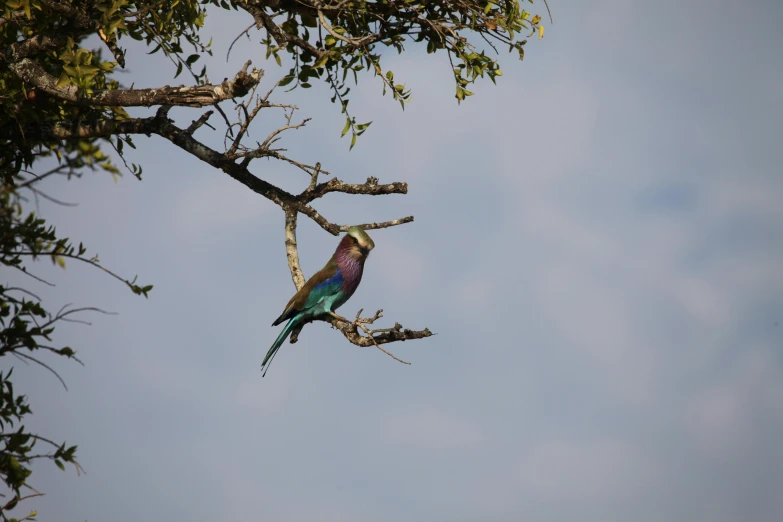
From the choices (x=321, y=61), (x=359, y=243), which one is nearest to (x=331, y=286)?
(x=359, y=243)

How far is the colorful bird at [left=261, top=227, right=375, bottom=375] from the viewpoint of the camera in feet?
22.9

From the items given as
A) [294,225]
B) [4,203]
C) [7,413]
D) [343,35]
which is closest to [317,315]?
[294,225]

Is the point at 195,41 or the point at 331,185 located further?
the point at 195,41

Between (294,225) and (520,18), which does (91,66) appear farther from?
(520,18)

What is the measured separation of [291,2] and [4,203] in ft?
10.4

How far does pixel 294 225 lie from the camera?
674 centimetres

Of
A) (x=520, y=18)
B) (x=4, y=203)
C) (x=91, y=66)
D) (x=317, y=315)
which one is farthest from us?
(x=317, y=315)

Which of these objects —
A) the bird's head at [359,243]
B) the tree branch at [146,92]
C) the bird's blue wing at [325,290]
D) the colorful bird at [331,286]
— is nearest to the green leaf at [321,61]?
the tree branch at [146,92]

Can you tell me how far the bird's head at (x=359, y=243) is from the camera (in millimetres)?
7461

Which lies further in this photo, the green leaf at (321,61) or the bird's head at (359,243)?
the bird's head at (359,243)

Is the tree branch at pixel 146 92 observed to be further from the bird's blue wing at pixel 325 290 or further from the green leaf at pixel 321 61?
the bird's blue wing at pixel 325 290

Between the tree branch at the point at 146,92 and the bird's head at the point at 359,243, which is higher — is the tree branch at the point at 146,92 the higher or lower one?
the lower one

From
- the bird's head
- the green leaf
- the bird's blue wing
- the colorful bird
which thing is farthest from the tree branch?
the bird's head

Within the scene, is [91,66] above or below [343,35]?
below
